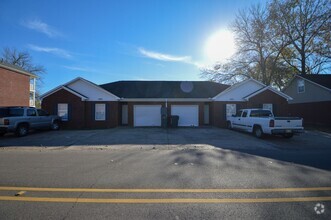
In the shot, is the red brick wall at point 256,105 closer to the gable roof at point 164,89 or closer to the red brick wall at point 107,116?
the gable roof at point 164,89

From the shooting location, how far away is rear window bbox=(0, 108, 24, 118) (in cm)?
1560

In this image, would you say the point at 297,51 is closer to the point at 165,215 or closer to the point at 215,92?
the point at 215,92

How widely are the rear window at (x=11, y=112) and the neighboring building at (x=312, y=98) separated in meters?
26.8

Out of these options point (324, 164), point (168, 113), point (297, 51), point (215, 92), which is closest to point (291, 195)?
point (324, 164)

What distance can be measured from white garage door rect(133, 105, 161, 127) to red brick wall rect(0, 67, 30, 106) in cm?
1234

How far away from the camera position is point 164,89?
2561cm

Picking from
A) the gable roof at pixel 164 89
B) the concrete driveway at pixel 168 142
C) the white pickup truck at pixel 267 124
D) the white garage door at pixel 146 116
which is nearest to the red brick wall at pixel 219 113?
the gable roof at pixel 164 89

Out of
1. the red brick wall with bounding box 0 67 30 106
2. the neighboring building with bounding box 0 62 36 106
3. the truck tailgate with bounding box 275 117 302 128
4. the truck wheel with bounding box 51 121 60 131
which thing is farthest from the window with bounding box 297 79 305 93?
the red brick wall with bounding box 0 67 30 106

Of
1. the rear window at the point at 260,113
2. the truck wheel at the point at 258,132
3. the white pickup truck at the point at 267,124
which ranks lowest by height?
the truck wheel at the point at 258,132

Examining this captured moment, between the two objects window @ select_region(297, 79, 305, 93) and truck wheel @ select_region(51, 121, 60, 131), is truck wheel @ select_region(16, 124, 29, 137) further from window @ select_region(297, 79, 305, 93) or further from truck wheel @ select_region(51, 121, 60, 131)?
window @ select_region(297, 79, 305, 93)

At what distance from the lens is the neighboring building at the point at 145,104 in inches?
878

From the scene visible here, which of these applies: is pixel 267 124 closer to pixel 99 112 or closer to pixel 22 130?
pixel 99 112

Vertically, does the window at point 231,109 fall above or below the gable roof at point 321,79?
below

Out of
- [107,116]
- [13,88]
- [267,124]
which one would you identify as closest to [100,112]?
[107,116]
